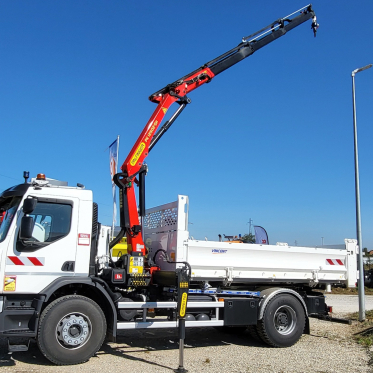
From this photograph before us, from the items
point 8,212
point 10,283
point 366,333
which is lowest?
point 366,333

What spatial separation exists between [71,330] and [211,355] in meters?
2.62

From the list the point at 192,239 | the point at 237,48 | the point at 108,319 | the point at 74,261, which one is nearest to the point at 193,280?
the point at 192,239

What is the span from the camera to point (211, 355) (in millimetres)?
7836

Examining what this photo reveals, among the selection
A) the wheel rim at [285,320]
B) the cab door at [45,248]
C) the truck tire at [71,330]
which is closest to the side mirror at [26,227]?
the cab door at [45,248]

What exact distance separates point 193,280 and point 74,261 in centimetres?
234

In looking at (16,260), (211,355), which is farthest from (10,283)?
(211,355)

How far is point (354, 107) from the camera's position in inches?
527

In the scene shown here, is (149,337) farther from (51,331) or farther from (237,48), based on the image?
(237,48)

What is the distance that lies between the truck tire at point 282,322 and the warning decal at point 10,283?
186 inches

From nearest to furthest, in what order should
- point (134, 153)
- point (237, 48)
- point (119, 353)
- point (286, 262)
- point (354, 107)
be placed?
point (119, 353)
point (134, 153)
point (286, 262)
point (237, 48)
point (354, 107)

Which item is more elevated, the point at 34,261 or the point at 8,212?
the point at 8,212

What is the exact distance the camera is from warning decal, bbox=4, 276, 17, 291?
258 inches

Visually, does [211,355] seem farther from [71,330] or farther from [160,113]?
[160,113]

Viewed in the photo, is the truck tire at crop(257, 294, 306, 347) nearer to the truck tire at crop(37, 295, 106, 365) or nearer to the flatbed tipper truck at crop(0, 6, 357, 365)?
the flatbed tipper truck at crop(0, 6, 357, 365)
